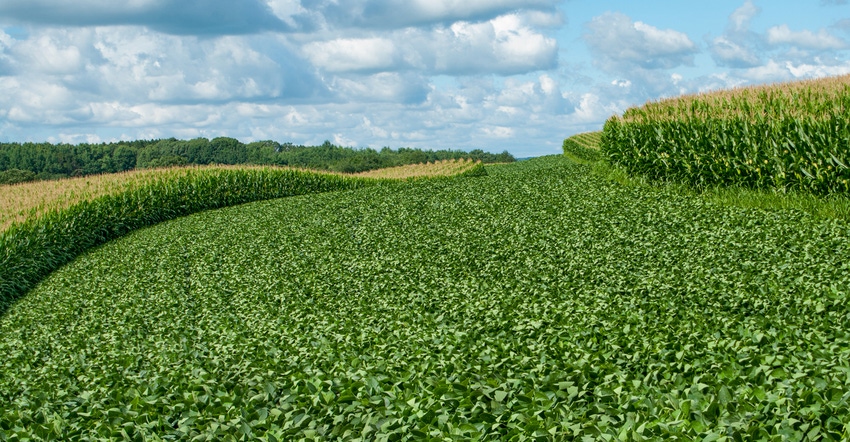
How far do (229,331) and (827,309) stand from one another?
7750mm

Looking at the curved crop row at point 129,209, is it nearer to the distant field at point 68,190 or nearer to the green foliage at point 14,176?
the distant field at point 68,190

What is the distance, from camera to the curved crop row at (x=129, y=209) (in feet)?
54.3

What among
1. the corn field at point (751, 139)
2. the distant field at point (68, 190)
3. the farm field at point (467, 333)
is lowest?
the farm field at point (467, 333)

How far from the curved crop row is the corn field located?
12.2 metres

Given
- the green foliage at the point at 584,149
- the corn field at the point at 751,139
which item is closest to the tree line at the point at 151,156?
the green foliage at the point at 584,149

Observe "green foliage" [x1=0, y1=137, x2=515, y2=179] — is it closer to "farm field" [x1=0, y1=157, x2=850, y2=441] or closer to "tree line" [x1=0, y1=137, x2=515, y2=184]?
"tree line" [x1=0, y1=137, x2=515, y2=184]

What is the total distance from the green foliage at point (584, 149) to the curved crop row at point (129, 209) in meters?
12.6

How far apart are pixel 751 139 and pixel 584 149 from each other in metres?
23.7

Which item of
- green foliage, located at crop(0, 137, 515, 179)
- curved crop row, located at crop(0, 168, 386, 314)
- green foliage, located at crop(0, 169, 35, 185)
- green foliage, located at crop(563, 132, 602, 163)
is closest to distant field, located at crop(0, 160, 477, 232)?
curved crop row, located at crop(0, 168, 386, 314)

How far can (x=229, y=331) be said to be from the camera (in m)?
9.64

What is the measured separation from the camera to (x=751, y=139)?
595 inches

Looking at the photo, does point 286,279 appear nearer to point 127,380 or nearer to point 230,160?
point 127,380

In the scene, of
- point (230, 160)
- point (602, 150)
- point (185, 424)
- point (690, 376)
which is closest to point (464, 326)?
point (690, 376)

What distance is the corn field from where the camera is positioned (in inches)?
546
